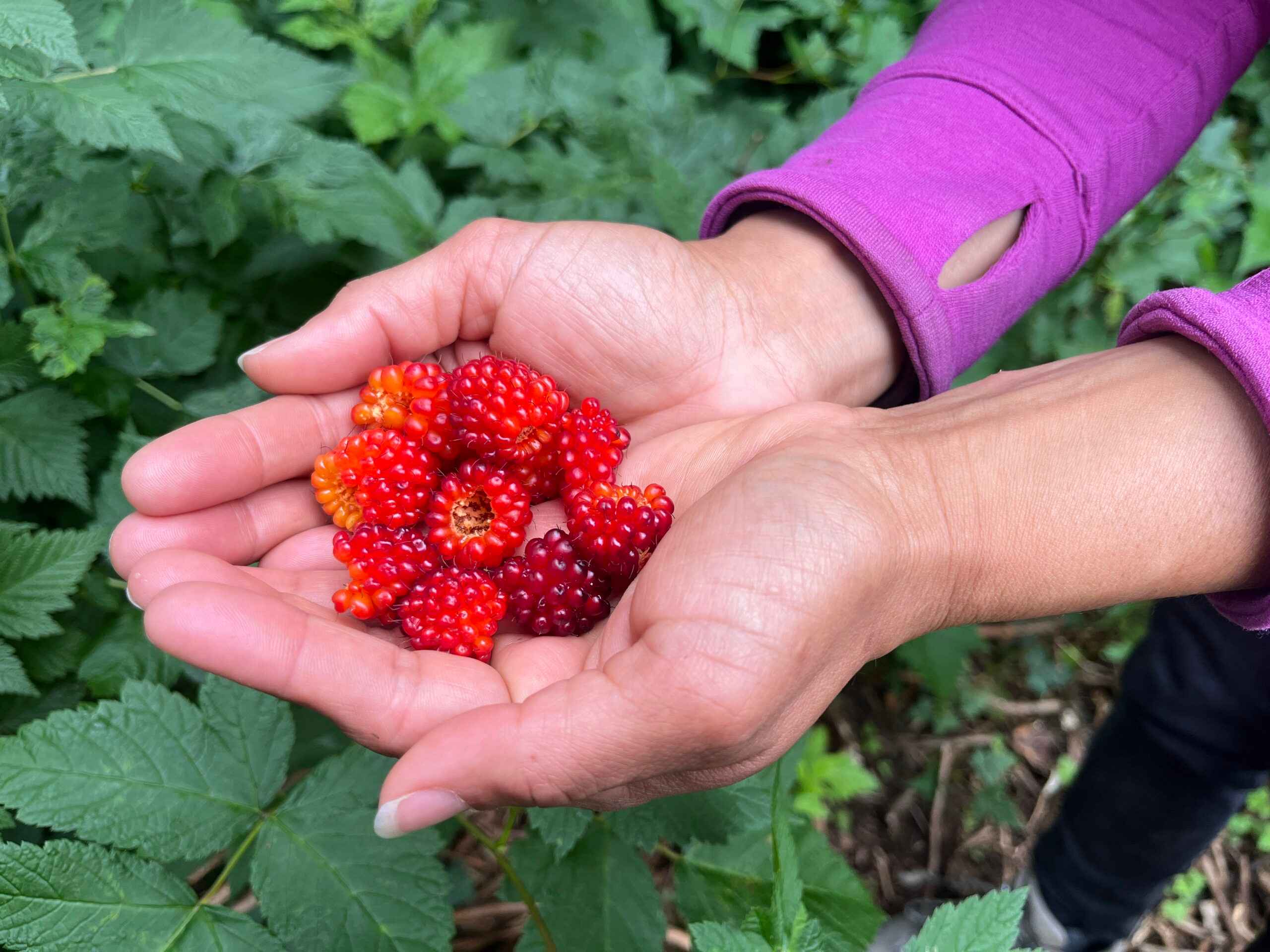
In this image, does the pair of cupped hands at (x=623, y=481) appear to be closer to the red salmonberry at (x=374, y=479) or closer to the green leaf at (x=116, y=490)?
the red salmonberry at (x=374, y=479)

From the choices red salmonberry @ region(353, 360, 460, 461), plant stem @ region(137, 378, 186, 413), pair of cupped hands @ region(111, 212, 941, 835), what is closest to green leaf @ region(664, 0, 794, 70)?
pair of cupped hands @ region(111, 212, 941, 835)

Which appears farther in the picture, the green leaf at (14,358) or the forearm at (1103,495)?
the green leaf at (14,358)

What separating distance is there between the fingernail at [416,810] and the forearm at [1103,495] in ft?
2.54

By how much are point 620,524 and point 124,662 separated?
949 millimetres

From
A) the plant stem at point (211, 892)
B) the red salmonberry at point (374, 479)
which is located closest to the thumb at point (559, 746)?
the plant stem at point (211, 892)

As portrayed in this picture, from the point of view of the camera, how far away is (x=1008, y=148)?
2.05 metres

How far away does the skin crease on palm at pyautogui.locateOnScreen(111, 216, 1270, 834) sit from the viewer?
1241 millimetres

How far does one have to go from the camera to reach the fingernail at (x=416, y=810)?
47.1 inches

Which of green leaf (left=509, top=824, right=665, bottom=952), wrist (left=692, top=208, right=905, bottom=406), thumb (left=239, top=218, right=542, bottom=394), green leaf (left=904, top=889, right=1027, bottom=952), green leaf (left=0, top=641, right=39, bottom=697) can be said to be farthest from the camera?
wrist (left=692, top=208, right=905, bottom=406)

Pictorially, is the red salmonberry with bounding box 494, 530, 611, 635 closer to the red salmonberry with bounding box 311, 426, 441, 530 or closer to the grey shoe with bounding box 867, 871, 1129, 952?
the red salmonberry with bounding box 311, 426, 441, 530

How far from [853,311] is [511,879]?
1.39 m

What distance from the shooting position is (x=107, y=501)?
5.98 ft

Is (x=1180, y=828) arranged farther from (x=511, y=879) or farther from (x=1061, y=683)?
(x=511, y=879)

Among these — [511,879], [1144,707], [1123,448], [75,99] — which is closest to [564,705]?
[511,879]
